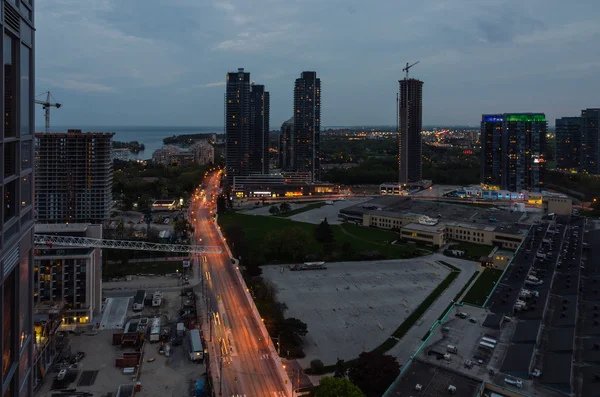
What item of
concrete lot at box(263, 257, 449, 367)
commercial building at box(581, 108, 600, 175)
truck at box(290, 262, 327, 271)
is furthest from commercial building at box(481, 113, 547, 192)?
truck at box(290, 262, 327, 271)

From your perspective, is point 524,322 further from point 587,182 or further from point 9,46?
point 587,182

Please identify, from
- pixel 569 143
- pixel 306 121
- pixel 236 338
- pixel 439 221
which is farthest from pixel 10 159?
pixel 569 143

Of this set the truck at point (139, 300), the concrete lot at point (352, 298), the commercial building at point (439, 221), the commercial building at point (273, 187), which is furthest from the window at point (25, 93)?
the commercial building at point (273, 187)

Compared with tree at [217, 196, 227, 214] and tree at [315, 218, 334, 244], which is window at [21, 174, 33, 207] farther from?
tree at [217, 196, 227, 214]

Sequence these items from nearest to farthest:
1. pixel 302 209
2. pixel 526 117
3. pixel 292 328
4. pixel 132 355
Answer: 1. pixel 132 355
2. pixel 292 328
3. pixel 302 209
4. pixel 526 117

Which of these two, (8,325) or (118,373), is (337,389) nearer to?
(118,373)

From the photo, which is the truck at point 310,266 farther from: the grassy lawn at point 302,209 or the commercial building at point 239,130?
the commercial building at point 239,130
